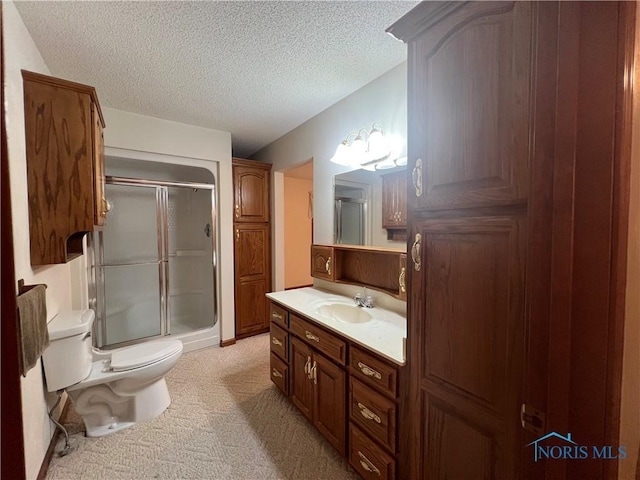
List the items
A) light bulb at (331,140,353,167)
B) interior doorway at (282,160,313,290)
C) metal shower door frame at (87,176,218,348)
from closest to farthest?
light bulb at (331,140,353,167) < metal shower door frame at (87,176,218,348) < interior doorway at (282,160,313,290)

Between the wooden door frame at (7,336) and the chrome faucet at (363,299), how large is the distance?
66.2 inches

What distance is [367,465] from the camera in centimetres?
132

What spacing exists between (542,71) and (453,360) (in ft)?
2.57

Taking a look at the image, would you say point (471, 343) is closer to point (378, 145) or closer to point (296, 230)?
point (378, 145)

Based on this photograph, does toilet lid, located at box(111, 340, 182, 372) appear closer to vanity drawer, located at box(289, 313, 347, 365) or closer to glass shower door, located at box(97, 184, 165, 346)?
vanity drawer, located at box(289, 313, 347, 365)

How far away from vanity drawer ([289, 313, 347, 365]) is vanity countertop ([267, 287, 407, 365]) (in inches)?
2.4

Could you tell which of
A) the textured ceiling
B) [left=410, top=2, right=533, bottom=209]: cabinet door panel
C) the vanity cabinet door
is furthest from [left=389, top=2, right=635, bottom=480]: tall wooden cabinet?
the vanity cabinet door

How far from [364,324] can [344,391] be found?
14.7 inches

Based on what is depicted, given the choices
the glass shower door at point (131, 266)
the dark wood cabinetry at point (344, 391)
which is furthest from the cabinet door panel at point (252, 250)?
the dark wood cabinetry at point (344, 391)

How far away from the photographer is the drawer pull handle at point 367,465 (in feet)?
4.17

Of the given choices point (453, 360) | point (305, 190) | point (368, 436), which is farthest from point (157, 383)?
point (305, 190)

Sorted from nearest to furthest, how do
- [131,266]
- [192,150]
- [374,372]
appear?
[374,372] → [192,150] → [131,266]

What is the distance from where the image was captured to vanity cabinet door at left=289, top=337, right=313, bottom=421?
1744 mm

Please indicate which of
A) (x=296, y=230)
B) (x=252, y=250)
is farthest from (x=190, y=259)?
(x=296, y=230)
